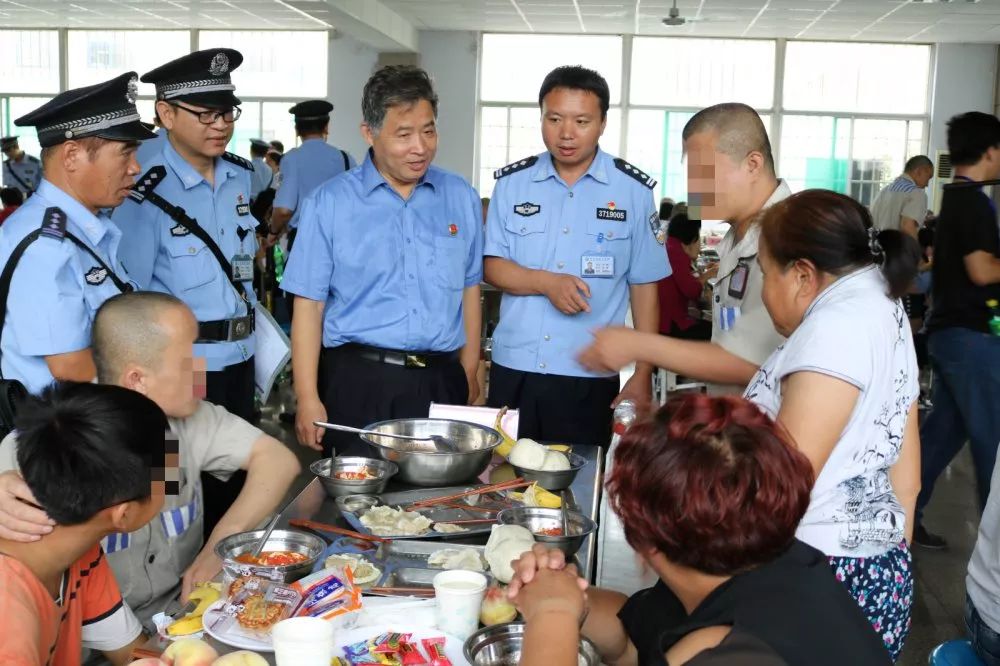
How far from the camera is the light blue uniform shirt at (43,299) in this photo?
7.13 ft

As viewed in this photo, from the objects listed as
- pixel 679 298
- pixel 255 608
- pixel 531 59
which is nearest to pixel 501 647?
pixel 255 608

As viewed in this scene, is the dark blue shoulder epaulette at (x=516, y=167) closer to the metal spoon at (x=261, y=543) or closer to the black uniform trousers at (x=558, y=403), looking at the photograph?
the black uniform trousers at (x=558, y=403)

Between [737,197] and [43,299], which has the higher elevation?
[737,197]

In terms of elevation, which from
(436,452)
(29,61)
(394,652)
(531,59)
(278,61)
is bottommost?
(394,652)

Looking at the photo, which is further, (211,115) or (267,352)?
(267,352)

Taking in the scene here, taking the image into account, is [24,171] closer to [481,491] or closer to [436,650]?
[481,491]

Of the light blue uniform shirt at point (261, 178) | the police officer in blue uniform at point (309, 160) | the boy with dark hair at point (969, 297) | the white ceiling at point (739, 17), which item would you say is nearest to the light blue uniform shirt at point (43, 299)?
the boy with dark hair at point (969, 297)

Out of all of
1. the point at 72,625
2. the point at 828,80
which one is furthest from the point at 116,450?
the point at 828,80

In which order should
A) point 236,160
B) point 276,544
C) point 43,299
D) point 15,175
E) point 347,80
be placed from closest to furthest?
point 276,544 → point 43,299 → point 236,160 → point 15,175 → point 347,80

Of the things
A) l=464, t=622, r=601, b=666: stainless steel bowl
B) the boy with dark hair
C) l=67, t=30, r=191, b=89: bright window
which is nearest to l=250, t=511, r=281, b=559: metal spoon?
l=464, t=622, r=601, b=666: stainless steel bowl

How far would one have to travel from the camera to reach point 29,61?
14.8m

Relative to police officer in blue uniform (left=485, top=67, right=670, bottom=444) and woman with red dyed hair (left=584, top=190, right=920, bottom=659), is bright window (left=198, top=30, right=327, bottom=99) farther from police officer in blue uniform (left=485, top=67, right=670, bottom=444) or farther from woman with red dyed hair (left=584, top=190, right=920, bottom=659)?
woman with red dyed hair (left=584, top=190, right=920, bottom=659)

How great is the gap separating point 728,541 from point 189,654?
0.71 meters

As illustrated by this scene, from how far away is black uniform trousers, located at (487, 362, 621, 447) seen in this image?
3041mm
